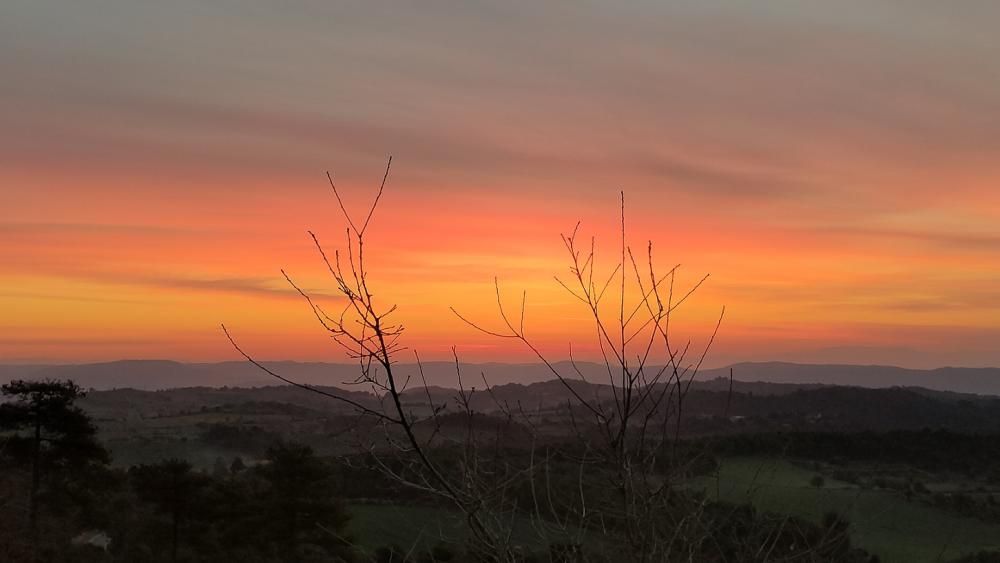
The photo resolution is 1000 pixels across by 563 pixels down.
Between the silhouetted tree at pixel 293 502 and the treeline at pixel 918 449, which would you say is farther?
the treeline at pixel 918 449

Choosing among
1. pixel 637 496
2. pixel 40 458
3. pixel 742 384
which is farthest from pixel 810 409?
pixel 637 496

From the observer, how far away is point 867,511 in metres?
11.0

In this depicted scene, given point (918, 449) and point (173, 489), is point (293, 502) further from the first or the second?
point (918, 449)

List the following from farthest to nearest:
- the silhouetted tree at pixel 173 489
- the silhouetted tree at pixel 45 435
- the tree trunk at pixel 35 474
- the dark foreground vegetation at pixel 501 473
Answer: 1. the silhouetted tree at pixel 173 489
2. the silhouetted tree at pixel 45 435
3. the tree trunk at pixel 35 474
4. the dark foreground vegetation at pixel 501 473

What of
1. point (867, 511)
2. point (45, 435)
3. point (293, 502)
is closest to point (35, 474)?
point (45, 435)

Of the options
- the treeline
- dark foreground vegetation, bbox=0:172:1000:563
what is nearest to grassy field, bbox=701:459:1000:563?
dark foreground vegetation, bbox=0:172:1000:563

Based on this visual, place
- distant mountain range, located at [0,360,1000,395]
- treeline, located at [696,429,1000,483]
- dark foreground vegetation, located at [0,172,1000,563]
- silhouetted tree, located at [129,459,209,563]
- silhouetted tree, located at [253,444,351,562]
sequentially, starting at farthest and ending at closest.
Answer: distant mountain range, located at [0,360,1000,395], treeline, located at [696,429,1000,483], silhouetted tree, located at [129,459,209,563], silhouetted tree, located at [253,444,351,562], dark foreground vegetation, located at [0,172,1000,563]

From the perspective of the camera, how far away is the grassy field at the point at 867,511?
153 inches

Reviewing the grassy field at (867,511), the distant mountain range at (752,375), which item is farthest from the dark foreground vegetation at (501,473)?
the distant mountain range at (752,375)

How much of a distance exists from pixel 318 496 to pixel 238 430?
103 ft

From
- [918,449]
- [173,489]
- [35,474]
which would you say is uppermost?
[35,474]

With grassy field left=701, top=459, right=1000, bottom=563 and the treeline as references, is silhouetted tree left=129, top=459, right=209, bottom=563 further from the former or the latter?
the treeline

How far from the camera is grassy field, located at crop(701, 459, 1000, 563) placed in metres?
3.89

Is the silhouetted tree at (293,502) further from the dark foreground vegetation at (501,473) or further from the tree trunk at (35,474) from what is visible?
the tree trunk at (35,474)
